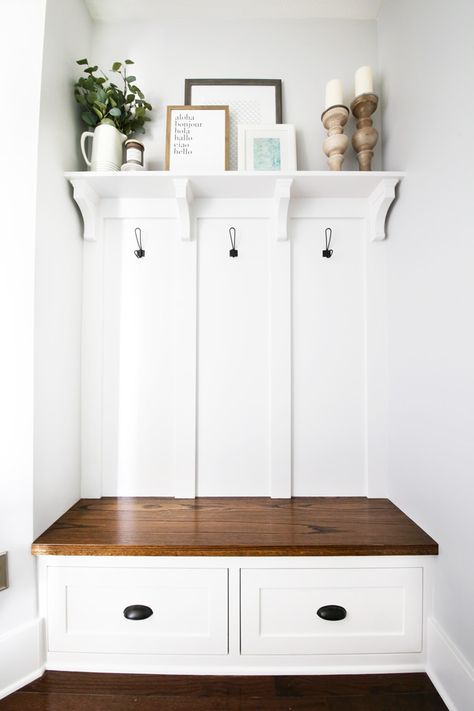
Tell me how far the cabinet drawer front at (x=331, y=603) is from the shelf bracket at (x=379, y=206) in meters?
1.26

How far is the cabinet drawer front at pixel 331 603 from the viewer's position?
1080 mm

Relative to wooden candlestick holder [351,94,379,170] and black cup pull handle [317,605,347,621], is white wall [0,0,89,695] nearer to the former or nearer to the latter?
black cup pull handle [317,605,347,621]

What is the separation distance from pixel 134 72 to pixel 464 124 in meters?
1.36

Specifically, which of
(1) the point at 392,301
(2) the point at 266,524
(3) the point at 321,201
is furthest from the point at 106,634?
(3) the point at 321,201

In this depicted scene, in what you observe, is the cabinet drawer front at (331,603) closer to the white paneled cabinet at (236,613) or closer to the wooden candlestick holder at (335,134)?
the white paneled cabinet at (236,613)

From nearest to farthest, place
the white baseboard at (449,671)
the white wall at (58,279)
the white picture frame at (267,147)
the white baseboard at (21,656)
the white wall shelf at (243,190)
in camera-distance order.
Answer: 1. the white baseboard at (449,671)
2. the white baseboard at (21,656)
3. the white wall at (58,279)
4. the white wall shelf at (243,190)
5. the white picture frame at (267,147)

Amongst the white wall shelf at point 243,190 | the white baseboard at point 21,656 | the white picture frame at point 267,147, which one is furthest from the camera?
the white picture frame at point 267,147

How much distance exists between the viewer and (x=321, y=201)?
1.46 meters

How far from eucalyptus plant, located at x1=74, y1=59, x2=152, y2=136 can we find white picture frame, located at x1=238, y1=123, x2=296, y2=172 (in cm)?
43

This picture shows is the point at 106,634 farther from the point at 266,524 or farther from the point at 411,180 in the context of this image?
the point at 411,180

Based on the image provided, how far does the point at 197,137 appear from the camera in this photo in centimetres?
141

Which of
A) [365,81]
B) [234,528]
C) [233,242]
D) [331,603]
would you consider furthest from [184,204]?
[331,603]

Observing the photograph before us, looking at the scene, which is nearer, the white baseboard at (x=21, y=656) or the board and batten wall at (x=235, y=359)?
the white baseboard at (x=21, y=656)

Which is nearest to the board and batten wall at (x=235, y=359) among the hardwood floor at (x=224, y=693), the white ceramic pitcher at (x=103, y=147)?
the white ceramic pitcher at (x=103, y=147)
